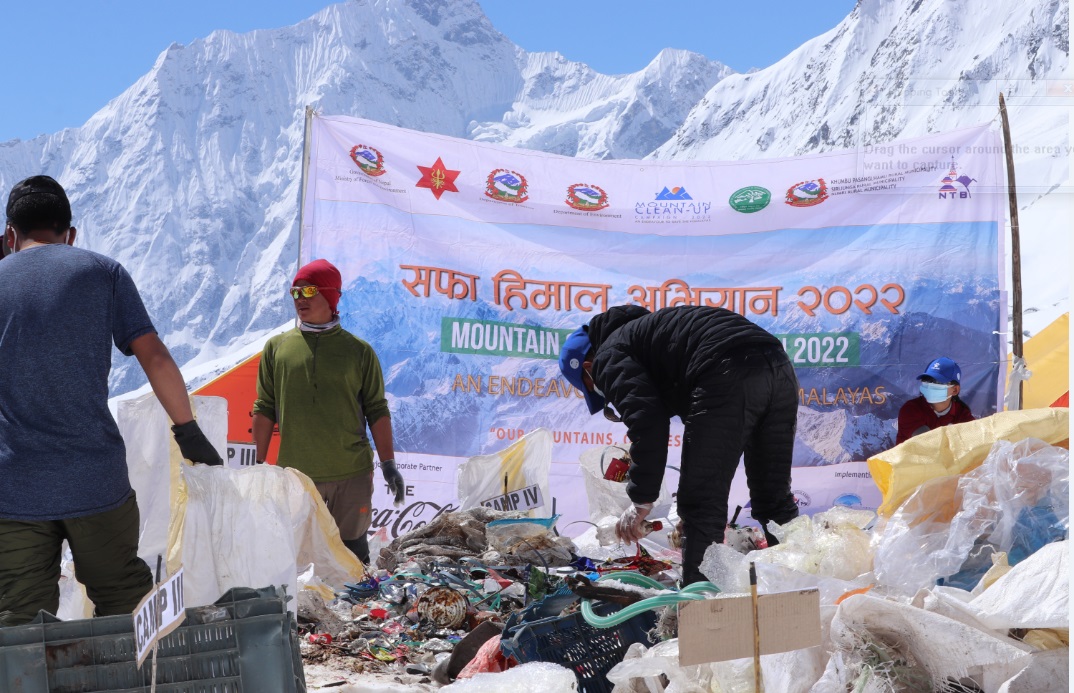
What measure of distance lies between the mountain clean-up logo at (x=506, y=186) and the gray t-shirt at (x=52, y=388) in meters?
4.40

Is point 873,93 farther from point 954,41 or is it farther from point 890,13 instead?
point 890,13

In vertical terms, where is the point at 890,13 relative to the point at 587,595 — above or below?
above

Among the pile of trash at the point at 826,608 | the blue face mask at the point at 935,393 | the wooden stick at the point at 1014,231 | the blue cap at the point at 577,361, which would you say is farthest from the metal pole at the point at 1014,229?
the pile of trash at the point at 826,608

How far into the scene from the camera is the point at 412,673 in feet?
9.68

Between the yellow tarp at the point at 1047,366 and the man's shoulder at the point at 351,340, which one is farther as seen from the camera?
the yellow tarp at the point at 1047,366

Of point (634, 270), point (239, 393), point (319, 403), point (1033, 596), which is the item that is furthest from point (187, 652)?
point (634, 270)

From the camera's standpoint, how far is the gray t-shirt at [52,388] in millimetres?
2455

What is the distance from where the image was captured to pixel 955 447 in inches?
110

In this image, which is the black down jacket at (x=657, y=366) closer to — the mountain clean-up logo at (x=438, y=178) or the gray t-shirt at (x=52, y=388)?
the gray t-shirt at (x=52, y=388)

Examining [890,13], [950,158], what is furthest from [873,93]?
[950,158]

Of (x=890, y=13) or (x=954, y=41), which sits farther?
(x=890, y=13)

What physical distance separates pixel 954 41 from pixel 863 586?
13141 centimetres

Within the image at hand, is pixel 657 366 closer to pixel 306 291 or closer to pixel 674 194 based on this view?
pixel 306 291

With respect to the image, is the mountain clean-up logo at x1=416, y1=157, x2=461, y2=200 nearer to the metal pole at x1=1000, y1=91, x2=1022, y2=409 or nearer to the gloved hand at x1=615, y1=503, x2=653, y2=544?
the metal pole at x1=1000, y1=91, x2=1022, y2=409
